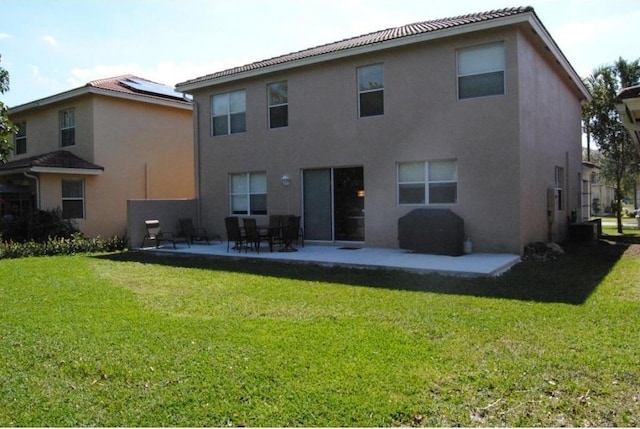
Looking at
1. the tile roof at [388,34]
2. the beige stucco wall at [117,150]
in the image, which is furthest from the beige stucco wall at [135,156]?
the tile roof at [388,34]

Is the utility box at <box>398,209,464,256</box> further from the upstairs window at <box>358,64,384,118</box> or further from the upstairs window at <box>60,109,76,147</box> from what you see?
the upstairs window at <box>60,109,76,147</box>

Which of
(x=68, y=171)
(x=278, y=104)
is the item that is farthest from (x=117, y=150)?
(x=278, y=104)

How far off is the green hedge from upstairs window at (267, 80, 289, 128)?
662 centimetres

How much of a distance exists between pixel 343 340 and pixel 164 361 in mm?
1851

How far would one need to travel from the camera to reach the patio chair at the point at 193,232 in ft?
51.8

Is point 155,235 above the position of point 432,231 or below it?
below

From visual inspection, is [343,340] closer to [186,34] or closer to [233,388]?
[233,388]

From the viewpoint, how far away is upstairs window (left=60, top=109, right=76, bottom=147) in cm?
1924

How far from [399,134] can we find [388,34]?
10.4 ft

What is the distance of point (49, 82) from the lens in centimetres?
1955

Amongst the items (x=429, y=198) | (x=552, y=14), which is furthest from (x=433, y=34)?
(x=429, y=198)

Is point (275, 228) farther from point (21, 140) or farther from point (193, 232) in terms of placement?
point (21, 140)

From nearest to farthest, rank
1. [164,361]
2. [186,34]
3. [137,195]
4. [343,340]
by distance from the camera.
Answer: [164,361] → [343,340] → [186,34] → [137,195]

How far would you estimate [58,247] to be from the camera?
14.7 meters
